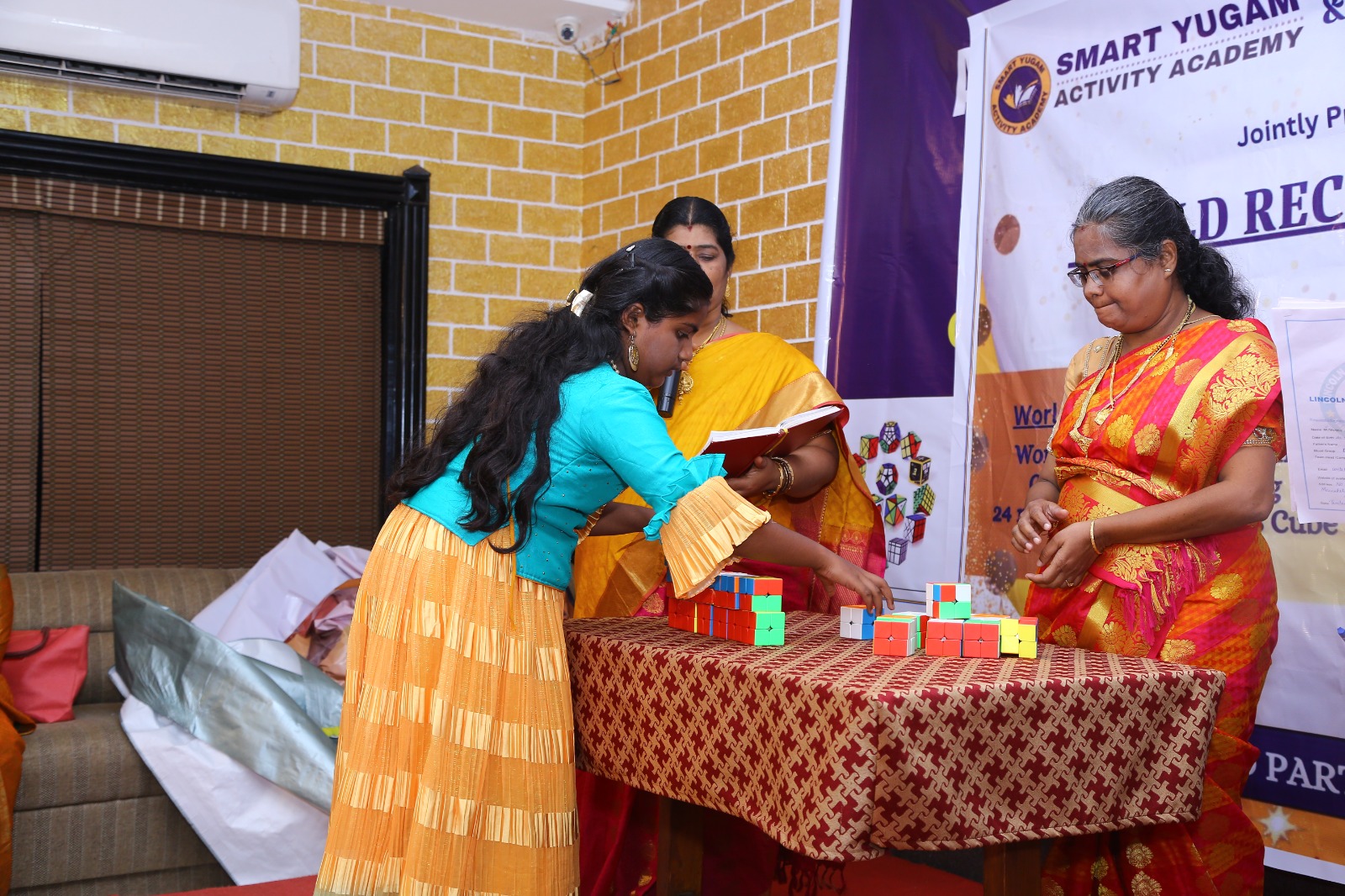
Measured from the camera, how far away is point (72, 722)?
366 centimetres

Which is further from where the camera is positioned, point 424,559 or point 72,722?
point 72,722

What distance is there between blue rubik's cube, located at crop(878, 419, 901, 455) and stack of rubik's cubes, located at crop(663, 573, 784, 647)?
4.78 feet

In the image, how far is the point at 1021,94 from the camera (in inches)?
→ 127

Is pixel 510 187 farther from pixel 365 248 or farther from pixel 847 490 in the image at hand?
pixel 847 490

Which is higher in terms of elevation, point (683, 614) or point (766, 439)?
point (766, 439)

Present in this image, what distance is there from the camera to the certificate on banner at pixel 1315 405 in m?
2.27

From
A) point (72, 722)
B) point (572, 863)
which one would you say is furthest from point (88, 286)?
point (572, 863)

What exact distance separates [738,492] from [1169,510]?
2.84 ft

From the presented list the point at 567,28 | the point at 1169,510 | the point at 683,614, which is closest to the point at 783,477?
the point at 683,614

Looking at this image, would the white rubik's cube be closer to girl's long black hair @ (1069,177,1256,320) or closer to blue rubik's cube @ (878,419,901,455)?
girl's long black hair @ (1069,177,1256,320)

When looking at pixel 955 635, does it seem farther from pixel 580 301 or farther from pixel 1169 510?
pixel 580 301

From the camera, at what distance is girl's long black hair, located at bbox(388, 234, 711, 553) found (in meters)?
2.02

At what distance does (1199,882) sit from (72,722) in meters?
3.10

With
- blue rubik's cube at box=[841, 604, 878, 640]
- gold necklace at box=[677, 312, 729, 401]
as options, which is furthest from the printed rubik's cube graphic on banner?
blue rubik's cube at box=[841, 604, 878, 640]
